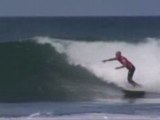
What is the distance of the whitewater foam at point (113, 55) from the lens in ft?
81.7

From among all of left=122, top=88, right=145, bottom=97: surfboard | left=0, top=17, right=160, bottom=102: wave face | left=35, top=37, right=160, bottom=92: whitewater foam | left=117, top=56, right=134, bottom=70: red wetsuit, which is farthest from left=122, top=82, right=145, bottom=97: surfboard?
left=35, top=37, right=160, bottom=92: whitewater foam

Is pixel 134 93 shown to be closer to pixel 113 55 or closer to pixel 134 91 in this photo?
pixel 134 91

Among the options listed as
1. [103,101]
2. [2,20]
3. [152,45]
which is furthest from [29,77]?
[2,20]

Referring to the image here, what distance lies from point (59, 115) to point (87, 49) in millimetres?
12964

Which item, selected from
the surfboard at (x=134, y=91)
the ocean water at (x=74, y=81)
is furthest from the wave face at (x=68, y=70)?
the surfboard at (x=134, y=91)

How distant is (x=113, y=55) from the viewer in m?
28.6

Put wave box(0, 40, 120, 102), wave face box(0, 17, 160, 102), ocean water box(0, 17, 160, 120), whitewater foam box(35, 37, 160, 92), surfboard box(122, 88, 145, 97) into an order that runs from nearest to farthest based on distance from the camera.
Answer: ocean water box(0, 17, 160, 120) → surfboard box(122, 88, 145, 97) → wave box(0, 40, 120, 102) → wave face box(0, 17, 160, 102) → whitewater foam box(35, 37, 160, 92)

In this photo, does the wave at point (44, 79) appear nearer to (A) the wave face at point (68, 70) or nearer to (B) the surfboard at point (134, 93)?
(A) the wave face at point (68, 70)

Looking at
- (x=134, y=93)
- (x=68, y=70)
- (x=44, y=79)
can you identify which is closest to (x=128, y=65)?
(x=134, y=93)

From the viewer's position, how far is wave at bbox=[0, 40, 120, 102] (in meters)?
22.3

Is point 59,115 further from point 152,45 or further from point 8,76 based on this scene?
point 152,45

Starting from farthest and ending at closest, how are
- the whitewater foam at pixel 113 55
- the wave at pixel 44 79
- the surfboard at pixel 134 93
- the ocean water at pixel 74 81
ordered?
the whitewater foam at pixel 113 55
the wave at pixel 44 79
the surfboard at pixel 134 93
the ocean water at pixel 74 81

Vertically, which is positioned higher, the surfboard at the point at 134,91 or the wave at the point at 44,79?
the wave at the point at 44,79

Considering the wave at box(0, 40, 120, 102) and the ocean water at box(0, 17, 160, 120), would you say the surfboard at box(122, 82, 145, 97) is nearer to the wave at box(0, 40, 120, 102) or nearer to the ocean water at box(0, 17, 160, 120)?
the ocean water at box(0, 17, 160, 120)
